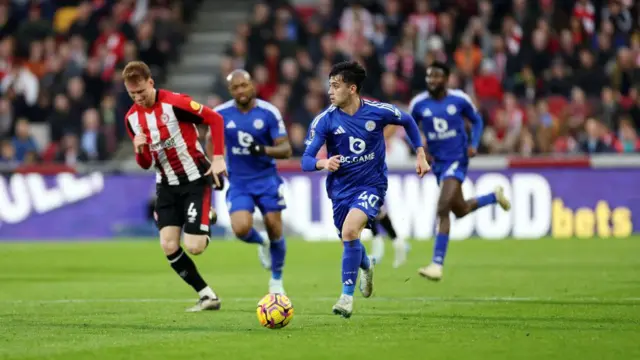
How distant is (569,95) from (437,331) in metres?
15.2

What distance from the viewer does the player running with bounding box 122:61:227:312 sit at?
11766mm

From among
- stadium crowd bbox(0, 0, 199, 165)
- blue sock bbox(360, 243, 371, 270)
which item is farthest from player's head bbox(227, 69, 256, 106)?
stadium crowd bbox(0, 0, 199, 165)

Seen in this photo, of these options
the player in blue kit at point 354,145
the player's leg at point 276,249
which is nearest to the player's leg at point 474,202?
the player's leg at point 276,249

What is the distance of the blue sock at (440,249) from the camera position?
14375mm

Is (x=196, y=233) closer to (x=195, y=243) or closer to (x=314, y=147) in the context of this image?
(x=195, y=243)

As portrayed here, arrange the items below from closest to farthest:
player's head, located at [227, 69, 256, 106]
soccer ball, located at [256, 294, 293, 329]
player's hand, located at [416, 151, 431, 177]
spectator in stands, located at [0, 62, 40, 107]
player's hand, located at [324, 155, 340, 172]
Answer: soccer ball, located at [256, 294, 293, 329]
player's hand, located at [324, 155, 340, 172]
player's hand, located at [416, 151, 431, 177]
player's head, located at [227, 69, 256, 106]
spectator in stands, located at [0, 62, 40, 107]

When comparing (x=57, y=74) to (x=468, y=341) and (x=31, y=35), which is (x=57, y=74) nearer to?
(x=31, y=35)

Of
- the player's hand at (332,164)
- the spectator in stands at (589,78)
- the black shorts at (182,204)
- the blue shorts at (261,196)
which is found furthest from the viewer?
the spectator in stands at (589,78)

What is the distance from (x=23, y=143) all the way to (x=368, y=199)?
632 inches

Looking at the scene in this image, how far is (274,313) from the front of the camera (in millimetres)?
10023

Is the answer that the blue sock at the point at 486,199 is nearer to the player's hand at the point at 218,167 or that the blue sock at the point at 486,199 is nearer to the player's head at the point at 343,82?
the player's hand at the point at 218,167

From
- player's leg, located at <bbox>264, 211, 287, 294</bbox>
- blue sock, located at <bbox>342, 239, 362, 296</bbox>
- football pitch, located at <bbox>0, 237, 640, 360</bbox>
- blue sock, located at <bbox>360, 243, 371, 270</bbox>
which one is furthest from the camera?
player's leg, located at <bbox>264, 211, 287, 294</bbox>

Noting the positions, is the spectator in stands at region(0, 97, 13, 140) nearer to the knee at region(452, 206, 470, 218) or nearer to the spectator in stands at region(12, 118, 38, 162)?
the spectator in stands at region(12, 118, 38, 162)

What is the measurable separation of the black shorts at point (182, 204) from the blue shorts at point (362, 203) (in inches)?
53.8
